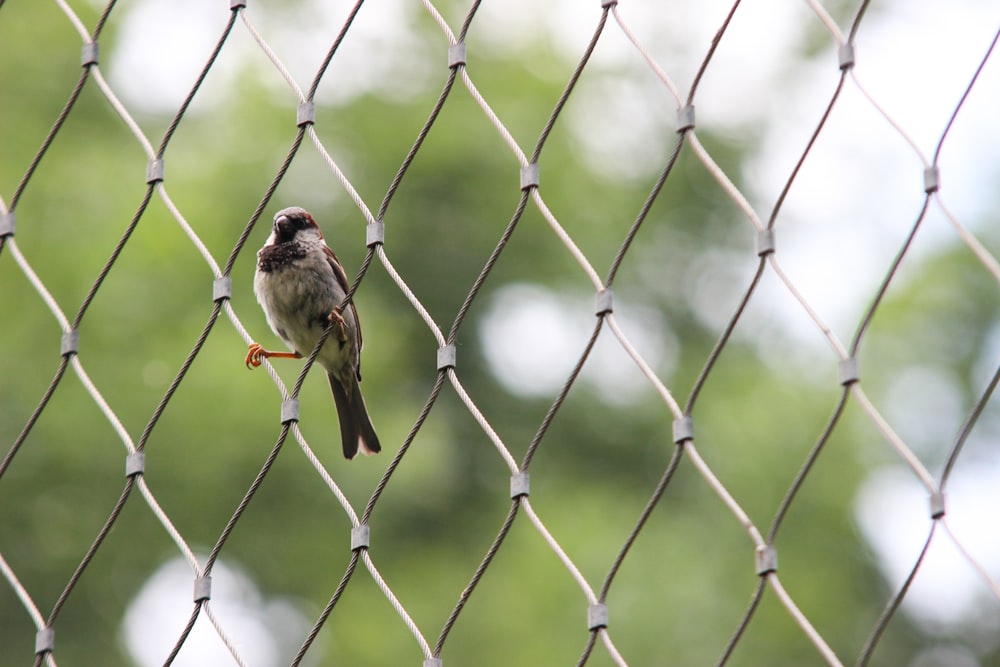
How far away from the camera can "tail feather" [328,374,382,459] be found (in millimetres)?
4980

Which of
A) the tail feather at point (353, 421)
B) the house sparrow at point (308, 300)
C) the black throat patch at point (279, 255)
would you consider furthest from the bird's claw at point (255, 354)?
the tail feather at point (353, 421)

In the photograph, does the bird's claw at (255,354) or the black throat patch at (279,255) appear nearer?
the bird's claw at (255,354)

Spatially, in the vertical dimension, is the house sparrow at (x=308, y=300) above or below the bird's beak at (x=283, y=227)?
below

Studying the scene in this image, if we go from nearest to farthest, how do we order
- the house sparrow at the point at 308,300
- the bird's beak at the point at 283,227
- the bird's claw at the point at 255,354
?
the bird's claw at the point at 255,354
the house sparrow at the point at 308,300
the bird's beak at the point at 283,227

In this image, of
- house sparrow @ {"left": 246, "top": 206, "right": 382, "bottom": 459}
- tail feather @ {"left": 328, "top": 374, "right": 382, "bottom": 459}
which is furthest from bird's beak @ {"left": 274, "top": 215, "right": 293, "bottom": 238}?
tail feather @ {"left": 328, "top": 374, "right": 382, "bottom": 459}

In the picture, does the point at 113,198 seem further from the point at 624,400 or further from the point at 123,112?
the point at 123,112

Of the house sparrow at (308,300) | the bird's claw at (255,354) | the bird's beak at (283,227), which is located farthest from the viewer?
the bird's beak at (283,227)

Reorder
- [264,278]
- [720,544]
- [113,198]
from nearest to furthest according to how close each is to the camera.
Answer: [264,278] → [113,198] → [720,544]

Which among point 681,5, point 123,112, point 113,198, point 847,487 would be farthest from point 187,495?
point 681,5

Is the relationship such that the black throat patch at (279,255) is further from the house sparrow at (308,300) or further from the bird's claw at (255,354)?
the bird's claw at (255,354)

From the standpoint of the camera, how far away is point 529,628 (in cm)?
851

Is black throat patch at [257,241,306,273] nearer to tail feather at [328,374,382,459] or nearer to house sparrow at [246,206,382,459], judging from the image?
house sparrow at [246,206,382,459]

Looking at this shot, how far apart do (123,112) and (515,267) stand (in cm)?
779

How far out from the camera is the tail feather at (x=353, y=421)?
4.98 metres
